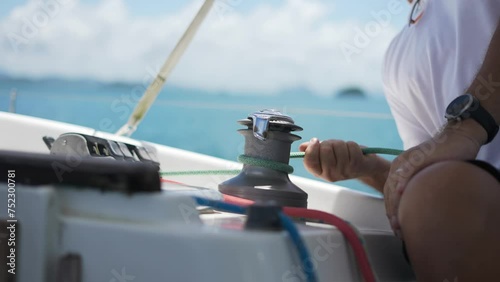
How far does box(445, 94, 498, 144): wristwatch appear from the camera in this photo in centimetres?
72

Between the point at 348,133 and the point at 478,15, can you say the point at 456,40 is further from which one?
the point at 348,133

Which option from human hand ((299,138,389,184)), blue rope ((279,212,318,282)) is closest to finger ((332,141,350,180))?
human hand ((299,138,389,184))

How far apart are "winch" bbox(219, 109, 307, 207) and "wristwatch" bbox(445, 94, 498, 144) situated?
0.19 m

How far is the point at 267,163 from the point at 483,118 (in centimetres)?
27

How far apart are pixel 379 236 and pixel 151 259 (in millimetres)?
389

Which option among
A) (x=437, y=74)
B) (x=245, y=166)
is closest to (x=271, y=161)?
(x=245, y=166)

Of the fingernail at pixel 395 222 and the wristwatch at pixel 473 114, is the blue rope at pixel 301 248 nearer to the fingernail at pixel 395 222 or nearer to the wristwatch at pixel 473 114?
the fingernail at pixel 395 222

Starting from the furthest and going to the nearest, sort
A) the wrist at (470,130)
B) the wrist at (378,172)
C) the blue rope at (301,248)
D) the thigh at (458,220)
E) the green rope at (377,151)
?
the wrist at (378,172), the green rope at (377,151), the wrist at (470,130), the thigh at (458,220), the blue rope at (301,248)

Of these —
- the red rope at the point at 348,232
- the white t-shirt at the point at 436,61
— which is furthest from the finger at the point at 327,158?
the red rope at the point at 348,232

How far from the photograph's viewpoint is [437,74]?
111cm

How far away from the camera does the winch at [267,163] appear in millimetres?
717

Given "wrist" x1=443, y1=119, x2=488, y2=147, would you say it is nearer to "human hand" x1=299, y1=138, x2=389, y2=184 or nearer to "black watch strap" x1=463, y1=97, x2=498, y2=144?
"black watch strap" x1=463, y1=97, x2=498, y2=144

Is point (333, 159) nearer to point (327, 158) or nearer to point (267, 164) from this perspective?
point (327, 158)

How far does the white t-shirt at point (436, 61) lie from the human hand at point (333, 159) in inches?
7.4
